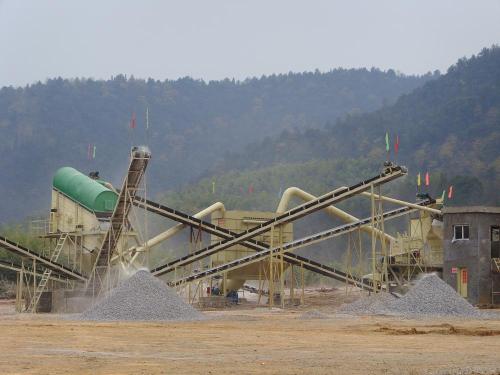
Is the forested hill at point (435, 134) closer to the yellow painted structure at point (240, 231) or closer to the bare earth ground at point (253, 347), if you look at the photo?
the yellow painted structure at point (240, 231)

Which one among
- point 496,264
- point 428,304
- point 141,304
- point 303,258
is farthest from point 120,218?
point 496,264

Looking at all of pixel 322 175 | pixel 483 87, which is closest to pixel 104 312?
pixel 322 175

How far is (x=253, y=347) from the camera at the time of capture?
976 inches

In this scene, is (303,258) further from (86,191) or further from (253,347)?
(253,347)

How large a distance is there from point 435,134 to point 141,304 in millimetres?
128060

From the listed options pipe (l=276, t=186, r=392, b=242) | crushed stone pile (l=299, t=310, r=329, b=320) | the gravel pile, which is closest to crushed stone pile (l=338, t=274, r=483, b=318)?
the gravel pile

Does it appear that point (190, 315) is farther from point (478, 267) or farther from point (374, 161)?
point (374, 161)

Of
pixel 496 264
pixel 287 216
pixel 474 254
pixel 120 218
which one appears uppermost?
pixel 287 216

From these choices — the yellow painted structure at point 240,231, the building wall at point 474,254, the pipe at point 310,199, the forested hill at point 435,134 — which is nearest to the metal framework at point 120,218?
the yellow painted structure at point 240,231

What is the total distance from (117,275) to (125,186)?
5328mm

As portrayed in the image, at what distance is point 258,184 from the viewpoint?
→ 510 ft

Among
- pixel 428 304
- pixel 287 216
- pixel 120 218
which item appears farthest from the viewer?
pixel 287 216

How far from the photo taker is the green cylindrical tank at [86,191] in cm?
5147

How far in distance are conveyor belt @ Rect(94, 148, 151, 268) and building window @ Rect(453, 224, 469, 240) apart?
15.3m
